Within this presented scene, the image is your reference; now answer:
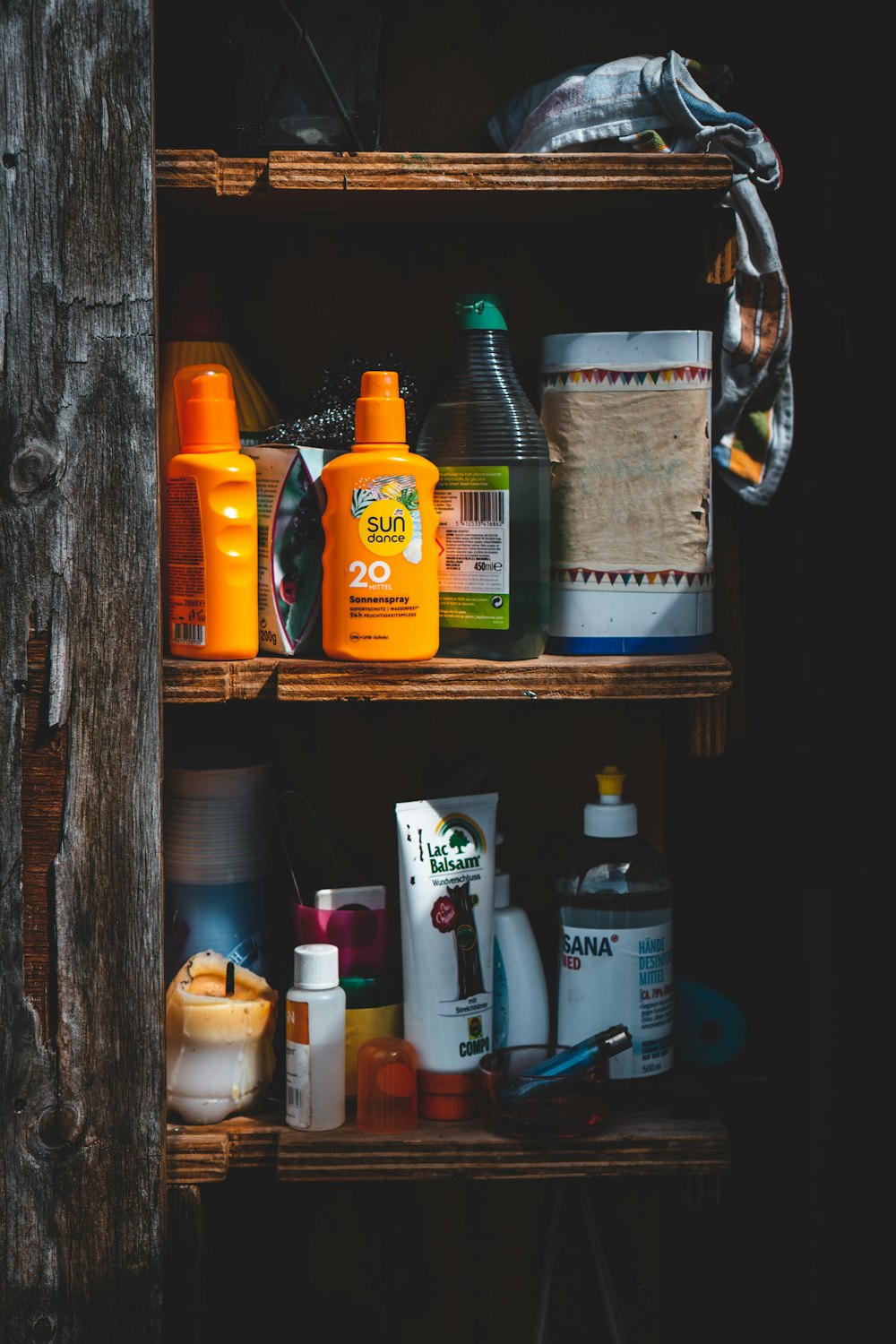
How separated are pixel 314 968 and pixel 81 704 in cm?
30

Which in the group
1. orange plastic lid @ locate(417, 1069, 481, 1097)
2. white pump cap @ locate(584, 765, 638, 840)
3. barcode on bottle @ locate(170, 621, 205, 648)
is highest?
barcode on bottle @ locate(170, 621, 205, 648)

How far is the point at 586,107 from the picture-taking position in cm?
110

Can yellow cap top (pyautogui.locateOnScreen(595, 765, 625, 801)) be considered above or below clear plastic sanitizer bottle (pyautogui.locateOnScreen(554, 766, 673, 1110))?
above

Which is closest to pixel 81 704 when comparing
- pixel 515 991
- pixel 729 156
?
pixel 515 991

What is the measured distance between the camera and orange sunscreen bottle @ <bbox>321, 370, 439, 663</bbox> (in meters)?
1.05

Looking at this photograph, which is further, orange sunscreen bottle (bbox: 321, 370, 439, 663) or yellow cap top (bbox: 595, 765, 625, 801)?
yellow cap top (bbox: 595, 765, 625, 801)

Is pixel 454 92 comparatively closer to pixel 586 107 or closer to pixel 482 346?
pixel 586 107

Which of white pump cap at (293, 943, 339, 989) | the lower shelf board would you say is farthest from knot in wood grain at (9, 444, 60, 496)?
the lower shelf board

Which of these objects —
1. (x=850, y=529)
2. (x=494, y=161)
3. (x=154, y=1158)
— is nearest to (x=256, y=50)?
(x=494, y=161)

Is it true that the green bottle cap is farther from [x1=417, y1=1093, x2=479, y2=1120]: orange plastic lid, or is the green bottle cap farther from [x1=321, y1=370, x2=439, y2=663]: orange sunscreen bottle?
[x1=417, y1=1093, x2=479, y2=1120]: orange plastic lid

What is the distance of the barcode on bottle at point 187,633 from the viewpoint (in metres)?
1.07

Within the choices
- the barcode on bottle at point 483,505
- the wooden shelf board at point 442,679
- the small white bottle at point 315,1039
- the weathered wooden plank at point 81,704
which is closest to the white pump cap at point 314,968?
the small white bottle at point 315,1039

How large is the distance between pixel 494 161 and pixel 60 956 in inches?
29.4

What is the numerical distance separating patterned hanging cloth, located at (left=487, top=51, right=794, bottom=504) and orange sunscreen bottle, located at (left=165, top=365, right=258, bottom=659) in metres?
0.38
